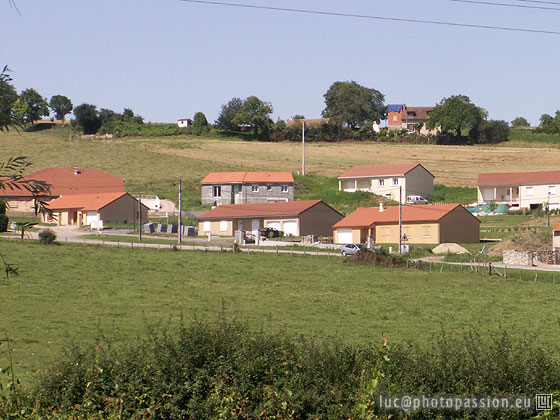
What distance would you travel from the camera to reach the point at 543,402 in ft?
44.4

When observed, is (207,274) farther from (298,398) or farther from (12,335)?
(298,398)

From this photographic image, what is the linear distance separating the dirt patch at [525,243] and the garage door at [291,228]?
73.3ft

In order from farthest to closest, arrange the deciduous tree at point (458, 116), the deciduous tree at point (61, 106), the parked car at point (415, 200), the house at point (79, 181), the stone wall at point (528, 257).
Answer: the deciduous tree at point (61, 106) → the deciduous tree at point (458, 116) → the house at point (79, 181) → the parked car at point (415, 200) → the stone wall at point (528, 257)

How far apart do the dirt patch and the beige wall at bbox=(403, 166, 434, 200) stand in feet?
116

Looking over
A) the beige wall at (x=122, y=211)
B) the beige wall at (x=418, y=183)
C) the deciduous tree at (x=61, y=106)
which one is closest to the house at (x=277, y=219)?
the beige wall at (x=122, y=211)

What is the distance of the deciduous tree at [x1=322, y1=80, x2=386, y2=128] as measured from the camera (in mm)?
162250

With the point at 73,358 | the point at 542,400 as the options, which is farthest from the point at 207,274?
the point at 542,400

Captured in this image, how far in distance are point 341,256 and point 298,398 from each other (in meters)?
39.6

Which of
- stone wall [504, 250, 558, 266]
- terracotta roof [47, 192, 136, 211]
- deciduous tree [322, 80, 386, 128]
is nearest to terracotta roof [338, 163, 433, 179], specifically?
terracotta roof [47, 192, 136, 211]

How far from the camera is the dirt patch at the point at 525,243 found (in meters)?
54.6

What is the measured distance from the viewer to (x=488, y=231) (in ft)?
228

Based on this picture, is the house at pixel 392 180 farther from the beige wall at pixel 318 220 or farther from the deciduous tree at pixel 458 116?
the deciduous tree at pixel 458 116

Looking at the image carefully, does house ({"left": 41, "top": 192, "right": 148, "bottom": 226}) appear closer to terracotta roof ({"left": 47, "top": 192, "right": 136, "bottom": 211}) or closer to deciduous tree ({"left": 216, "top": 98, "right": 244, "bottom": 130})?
terracotta roof ({"left": 47, "top": 192, "right": 136, "bottom": 211})

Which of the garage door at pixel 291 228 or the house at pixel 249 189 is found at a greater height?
the house at pixel 249 189
